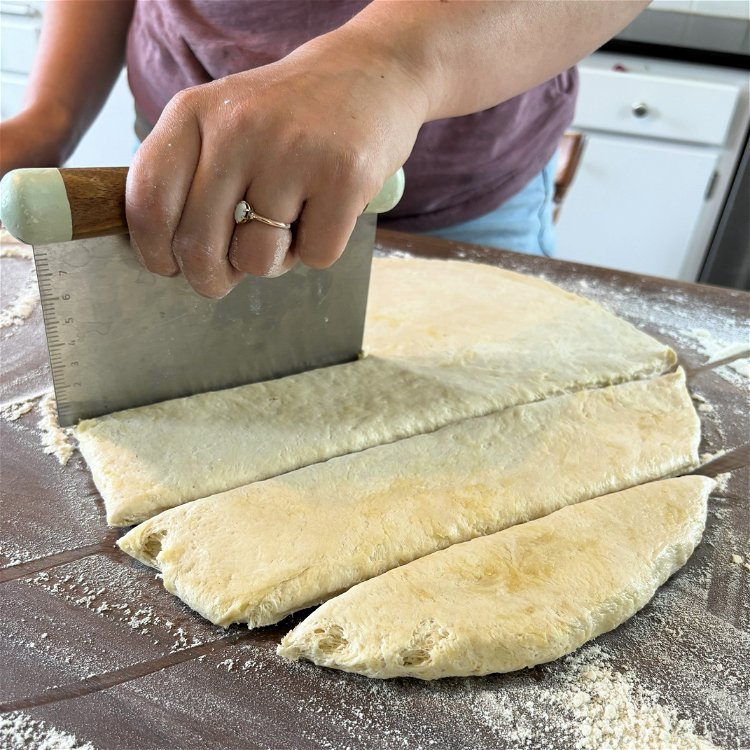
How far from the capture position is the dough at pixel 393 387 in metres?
0.96

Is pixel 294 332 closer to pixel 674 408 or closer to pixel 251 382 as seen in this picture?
pixel 251 382

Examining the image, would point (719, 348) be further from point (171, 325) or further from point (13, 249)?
point (13, 249)

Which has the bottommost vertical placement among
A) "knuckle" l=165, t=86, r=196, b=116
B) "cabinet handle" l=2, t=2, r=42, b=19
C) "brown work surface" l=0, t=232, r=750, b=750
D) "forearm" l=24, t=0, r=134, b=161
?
"brown work surface" l=0, t=232, r=750, b=750

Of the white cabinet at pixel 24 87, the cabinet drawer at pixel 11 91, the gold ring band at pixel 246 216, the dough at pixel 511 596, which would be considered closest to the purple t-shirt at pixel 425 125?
the gold ring band at pixel 246 216

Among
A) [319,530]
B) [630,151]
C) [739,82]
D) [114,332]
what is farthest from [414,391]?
[739,82]

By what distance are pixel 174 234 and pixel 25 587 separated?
43 cm

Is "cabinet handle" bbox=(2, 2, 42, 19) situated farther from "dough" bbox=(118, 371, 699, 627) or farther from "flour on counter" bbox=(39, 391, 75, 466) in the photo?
"dough" bbox=(118, 371, 699, 627)

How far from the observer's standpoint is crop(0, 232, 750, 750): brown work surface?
27.9 inches

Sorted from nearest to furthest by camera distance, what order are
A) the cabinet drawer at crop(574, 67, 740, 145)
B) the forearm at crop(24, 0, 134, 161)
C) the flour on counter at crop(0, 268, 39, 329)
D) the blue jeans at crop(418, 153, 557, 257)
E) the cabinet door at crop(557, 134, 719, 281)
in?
the flour on counter at crop(0, 268, 39, 329), the forearm at crop(24, 0, 134, 161), the blue jeans at crop(418, 153, 557, 257), the cabinet drawer at crop(574, 67, 740, 145), the cabinet door at crop(557, 134, 719, 281)

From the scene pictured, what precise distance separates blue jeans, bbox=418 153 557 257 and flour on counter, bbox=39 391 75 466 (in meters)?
0.95

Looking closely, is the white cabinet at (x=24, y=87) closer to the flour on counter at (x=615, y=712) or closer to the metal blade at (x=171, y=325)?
the metal blade at (x=171, y=325)

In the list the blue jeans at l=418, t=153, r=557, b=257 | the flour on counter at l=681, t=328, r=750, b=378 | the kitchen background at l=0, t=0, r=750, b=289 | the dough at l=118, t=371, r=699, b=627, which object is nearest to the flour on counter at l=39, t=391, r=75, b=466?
the dough at l=118, t=371, r=699, b=627

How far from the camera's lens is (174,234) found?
2.79 feet

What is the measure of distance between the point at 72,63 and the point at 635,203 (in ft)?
7.71
